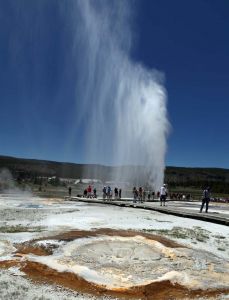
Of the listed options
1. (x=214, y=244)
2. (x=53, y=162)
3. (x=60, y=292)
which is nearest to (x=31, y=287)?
(x=60, y=292)

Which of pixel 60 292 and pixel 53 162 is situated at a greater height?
pixel 53 162

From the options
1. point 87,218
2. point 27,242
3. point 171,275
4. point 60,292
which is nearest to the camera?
point 60,292

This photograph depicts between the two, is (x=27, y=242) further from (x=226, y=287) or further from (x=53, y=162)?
(x=53, y=162)

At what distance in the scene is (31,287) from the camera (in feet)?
28.6

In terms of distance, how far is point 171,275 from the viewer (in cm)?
993

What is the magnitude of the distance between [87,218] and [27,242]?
710 centimetres

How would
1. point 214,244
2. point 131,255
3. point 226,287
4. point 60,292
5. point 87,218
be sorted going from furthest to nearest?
point 87,218
point 214,244
point 131,255
point 226,287
point 60,292

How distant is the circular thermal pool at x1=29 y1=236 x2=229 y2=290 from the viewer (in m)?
9.53

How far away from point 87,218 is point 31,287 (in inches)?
437

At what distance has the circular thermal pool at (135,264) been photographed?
9531mm

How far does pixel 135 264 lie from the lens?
1073cm

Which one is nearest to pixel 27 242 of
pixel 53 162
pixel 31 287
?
pixel 31 287

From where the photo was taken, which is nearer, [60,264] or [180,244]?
[60,264]

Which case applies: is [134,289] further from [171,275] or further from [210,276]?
[210,276]
